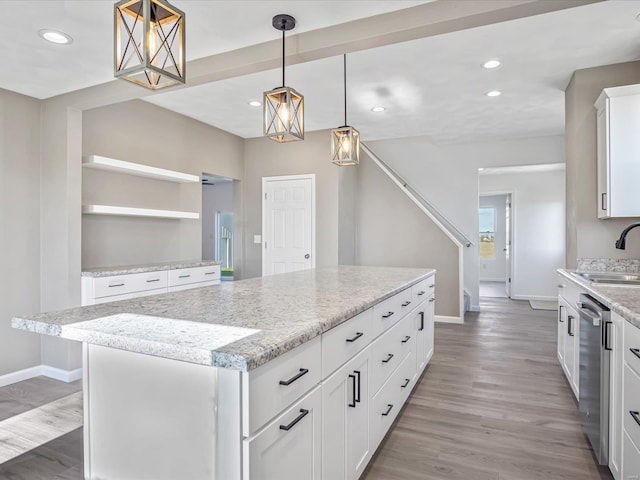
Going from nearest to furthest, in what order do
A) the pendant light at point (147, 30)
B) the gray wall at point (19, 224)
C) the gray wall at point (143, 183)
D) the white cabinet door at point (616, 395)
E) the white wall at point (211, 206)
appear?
the pendant light at point (147, 30)
the white cabinet door at point (616, 395)
the gray wall at point (19, 224)
the gray wall at point (143, 183)
the white wall at point (211, 206)

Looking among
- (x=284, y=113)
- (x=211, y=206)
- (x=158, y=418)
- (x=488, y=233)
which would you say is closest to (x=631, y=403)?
(x=158, y=418)

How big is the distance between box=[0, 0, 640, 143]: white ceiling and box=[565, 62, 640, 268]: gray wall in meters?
0.15

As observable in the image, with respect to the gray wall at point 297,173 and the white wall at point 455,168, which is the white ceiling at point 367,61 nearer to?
the gray wall at point 297,173

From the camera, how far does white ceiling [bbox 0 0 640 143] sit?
7.93 feet

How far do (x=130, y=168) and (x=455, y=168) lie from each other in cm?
480

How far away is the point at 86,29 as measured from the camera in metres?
2.56

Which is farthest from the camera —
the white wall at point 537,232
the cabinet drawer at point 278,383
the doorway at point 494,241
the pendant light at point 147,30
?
the doorway at point 494,241

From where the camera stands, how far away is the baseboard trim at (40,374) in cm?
342

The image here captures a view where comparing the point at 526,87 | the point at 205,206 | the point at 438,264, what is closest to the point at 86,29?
the point at 526,87

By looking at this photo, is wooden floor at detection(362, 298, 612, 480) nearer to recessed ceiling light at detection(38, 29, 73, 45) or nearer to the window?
recessed ceiling light at detection(38, 29, 73, 45)

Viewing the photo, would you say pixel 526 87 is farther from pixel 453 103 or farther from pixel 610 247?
pixel 610 247

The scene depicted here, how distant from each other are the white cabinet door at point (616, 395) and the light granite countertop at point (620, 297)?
0.06 meters

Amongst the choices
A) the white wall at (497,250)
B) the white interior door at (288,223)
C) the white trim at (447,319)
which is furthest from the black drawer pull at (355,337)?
the white wall at (497,250)

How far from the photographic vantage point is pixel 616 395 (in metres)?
1.82
